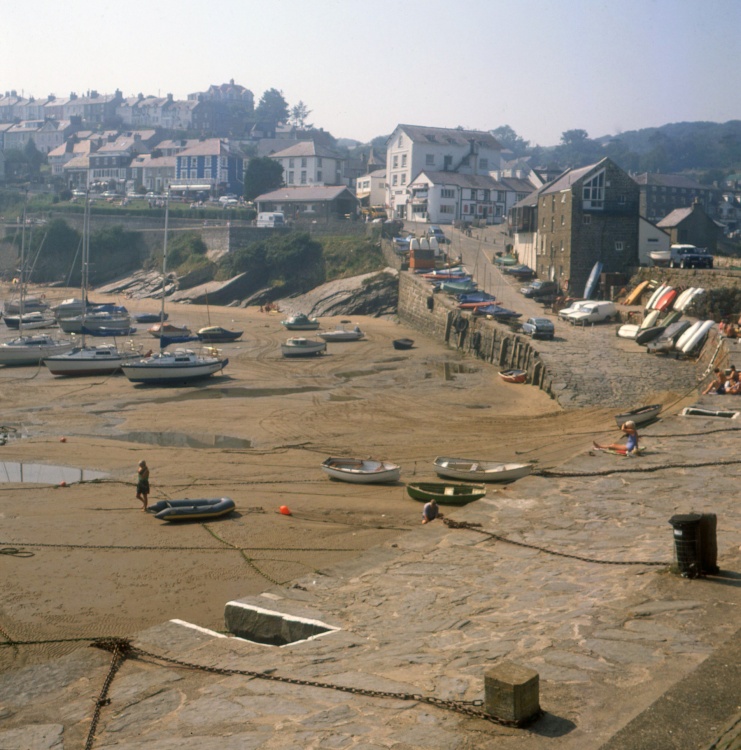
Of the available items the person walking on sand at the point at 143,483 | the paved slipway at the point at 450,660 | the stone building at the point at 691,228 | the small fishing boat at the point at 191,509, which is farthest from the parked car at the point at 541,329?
the stone building at the point at 691,228

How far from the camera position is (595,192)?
51062 millimetres

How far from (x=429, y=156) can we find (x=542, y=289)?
42755mm

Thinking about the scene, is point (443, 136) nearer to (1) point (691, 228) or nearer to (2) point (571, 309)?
(1) point (691, 228)

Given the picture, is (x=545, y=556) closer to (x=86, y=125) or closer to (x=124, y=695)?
(x=124, y=695)

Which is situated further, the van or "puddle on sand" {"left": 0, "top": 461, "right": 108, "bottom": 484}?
the van

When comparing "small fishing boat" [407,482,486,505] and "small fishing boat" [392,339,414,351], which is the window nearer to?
"small fishing boat" [392,339,414,351]

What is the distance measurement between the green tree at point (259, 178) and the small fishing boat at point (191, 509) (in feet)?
259

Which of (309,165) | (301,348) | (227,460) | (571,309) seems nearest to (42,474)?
(227,460)

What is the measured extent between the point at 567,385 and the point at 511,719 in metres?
25.3

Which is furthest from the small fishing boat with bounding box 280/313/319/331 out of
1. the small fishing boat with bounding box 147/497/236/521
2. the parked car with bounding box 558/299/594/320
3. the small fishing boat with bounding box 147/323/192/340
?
the small fishing boat with bounding box 147/497/236/521

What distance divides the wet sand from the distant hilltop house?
38839 mm

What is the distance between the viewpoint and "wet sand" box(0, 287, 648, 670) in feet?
44.9

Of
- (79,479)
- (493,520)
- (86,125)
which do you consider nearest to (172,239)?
(79,479)

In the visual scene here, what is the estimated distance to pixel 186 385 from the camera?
3691 cm
